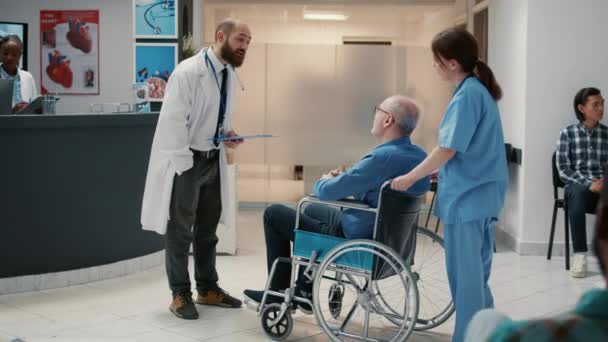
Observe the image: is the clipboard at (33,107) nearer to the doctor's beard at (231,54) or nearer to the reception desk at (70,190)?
the reception desk at (70,190)

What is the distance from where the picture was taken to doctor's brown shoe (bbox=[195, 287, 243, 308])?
4242mm

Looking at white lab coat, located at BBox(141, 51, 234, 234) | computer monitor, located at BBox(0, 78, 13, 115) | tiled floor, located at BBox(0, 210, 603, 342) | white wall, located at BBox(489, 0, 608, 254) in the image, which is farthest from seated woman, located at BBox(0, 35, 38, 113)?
white wall, located at BBox(489, 0, 608, 254)

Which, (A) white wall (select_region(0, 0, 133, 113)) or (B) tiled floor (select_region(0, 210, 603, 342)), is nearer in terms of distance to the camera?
(B) tiled floor (select_region(0, 210, 603, 342))

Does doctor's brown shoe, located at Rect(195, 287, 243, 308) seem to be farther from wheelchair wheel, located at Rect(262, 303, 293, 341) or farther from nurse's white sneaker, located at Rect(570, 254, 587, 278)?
nurse's white sneaker, located at Rect(570, 254, 587, 278)

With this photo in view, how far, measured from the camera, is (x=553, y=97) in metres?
5.80

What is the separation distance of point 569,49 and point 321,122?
2855 mm

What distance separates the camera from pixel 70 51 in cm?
845

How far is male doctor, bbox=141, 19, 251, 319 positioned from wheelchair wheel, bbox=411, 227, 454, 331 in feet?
3.58

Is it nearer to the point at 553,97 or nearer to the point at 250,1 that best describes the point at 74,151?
the point at 553,97

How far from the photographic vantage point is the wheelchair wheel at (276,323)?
142 inches

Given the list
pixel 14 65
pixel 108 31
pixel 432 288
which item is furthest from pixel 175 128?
pixel 108 31

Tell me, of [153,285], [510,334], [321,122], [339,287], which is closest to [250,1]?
[321,122]

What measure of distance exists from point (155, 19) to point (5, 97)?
1.58 meters

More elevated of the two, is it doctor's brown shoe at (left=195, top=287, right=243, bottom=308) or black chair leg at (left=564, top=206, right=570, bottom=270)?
black chair leg at (left=564, top=206, right=570, bottom=270)
